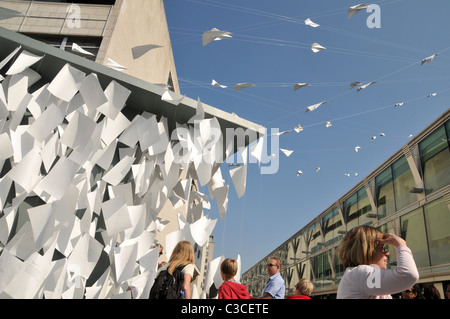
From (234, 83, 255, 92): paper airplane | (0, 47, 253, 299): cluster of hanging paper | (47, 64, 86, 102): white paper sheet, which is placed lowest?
(0, 47, 253, 299): cluster of hanging paper

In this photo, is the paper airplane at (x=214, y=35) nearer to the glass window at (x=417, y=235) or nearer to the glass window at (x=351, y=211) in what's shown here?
the glass window at (x=417, y=235)

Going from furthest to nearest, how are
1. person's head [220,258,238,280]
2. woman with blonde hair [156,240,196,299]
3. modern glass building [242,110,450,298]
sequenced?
1. modern glass building [242,110,450,298]
2. person's head [220,258,238,280]
3. woman with blonde hair [156,240,196,299]

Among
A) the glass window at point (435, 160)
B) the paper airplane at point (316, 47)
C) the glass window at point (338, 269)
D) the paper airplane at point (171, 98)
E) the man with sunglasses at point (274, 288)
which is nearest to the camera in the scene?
the man with sunglasses at point (274, 288)

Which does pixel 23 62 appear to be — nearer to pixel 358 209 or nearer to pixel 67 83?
pixel 67 83

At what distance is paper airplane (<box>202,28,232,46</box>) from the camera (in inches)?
216

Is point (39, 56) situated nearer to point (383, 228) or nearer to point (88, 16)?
point (88, 16)

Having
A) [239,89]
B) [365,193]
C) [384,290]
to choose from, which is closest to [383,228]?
[365,193]

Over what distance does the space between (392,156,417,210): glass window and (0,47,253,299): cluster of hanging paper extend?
1657 centimetres

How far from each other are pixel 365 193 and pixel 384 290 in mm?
25124

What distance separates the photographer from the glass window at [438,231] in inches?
574
